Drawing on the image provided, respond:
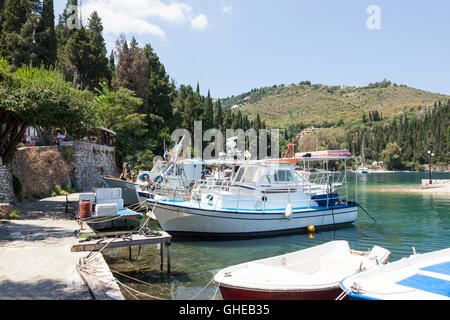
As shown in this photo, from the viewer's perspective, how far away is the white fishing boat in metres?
14.0

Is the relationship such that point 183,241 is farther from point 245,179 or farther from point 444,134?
point 444,134

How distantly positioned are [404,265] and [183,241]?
9217 millimetres

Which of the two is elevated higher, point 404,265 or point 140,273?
point 404,265

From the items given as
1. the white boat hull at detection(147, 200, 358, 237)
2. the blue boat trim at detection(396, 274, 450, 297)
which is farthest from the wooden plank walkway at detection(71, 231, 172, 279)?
the blue boat trim at detection(396, 274, 450, 297)

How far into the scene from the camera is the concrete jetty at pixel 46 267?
6.00m

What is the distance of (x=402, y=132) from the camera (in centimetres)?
11612

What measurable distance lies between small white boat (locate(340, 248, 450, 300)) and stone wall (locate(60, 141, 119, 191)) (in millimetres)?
22167

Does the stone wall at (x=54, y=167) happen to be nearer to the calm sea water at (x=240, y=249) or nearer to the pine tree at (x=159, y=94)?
the calm sea water at (x=240, y=249)

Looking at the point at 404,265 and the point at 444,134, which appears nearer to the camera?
the point at 404,265

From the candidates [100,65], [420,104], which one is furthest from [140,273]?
[420,104]

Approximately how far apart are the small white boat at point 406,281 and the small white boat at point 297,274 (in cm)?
85

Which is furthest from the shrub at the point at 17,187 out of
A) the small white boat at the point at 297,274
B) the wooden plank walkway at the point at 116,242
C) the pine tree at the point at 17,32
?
the pine tree at the point at 17,32

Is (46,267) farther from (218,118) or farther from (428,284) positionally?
(218,118)

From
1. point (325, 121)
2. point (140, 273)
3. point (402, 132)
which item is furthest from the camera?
point (325, 121)
